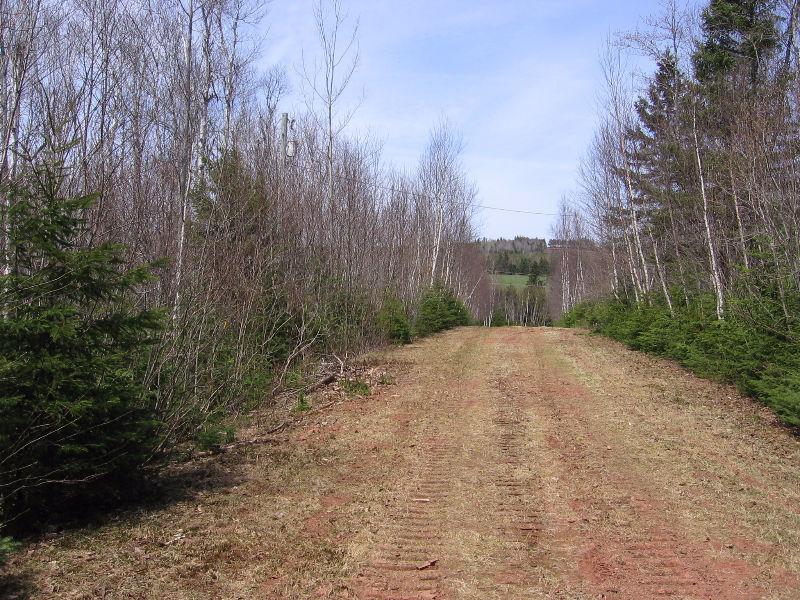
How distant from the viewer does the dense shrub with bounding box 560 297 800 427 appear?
8773 mm

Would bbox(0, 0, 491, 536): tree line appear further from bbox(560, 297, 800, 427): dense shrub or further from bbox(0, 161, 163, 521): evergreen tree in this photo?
bbox(560, 297, 800, 427): dense shrub

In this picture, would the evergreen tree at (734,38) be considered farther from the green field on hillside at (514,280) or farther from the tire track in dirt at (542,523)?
the green field on hillside at (514,280)

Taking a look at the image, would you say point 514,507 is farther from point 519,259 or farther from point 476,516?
point 519,259

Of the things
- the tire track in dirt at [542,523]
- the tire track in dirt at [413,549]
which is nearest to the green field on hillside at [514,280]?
the tire track in dirt at [542,523]

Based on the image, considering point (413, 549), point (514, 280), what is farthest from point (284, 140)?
point (514, 280)

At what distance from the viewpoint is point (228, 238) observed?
8.45m

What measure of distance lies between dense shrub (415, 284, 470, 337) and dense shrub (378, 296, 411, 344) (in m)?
3.62

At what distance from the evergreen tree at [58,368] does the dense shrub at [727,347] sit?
7.98 metres

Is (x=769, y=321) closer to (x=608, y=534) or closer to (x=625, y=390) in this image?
(x=625, y=390)

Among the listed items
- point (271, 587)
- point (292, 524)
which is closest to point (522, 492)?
point (292, 524)

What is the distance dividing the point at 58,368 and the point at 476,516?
3.51 meters

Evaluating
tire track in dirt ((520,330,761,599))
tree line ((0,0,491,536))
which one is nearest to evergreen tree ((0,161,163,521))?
tree line ((0,0,491,536))

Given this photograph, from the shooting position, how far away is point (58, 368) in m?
4.59

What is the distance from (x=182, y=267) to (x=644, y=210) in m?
17.2
